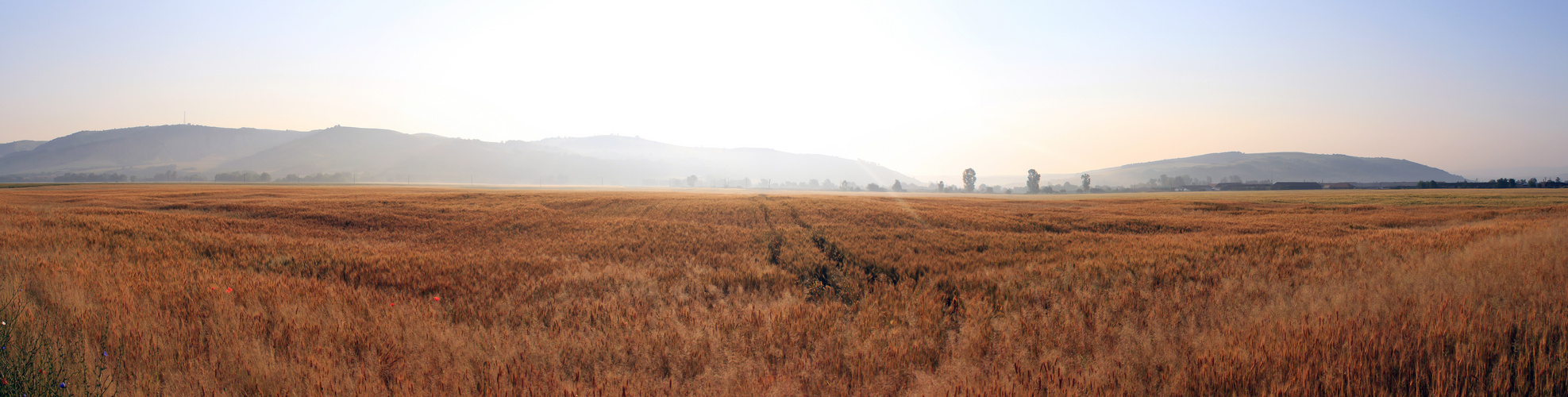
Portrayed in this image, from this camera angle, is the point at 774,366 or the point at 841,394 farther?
the point at 774,366

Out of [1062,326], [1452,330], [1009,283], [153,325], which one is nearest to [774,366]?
[1062,326]

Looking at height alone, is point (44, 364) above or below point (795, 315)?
above

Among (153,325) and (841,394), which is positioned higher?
(153,325)

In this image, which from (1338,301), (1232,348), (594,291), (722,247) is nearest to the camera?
(1232,348)

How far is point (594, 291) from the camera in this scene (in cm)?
788

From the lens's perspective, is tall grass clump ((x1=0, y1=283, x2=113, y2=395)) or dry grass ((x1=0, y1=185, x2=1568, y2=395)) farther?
dry grass ((x1=0, y1=185, x2=1568, y2=395))

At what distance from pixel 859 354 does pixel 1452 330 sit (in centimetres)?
616

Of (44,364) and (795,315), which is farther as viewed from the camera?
(795,315)

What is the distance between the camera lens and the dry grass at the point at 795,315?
169 inches

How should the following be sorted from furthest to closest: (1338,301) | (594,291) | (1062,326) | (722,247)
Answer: (722,247), (594,291), (1338,301), (1062,326)

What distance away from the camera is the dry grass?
4.30 meters

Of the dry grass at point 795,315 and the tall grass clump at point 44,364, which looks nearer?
the tall grass clump at point 44,364

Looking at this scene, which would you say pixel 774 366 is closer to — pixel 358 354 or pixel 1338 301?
pixel 358 354

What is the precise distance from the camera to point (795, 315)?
643 centimetres
